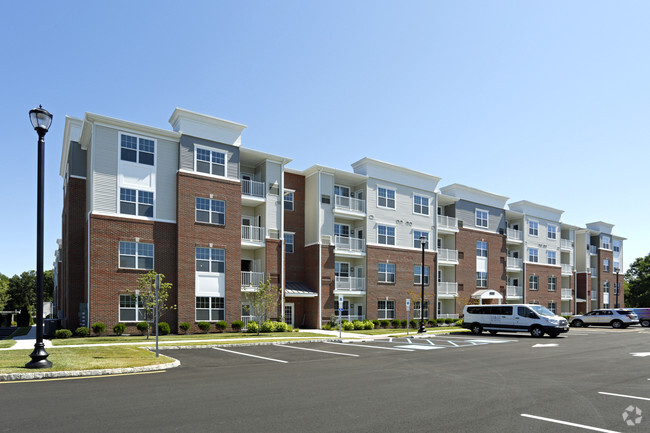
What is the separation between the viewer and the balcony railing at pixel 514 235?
52000mm

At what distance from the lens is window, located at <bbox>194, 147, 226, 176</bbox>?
29.8 meters

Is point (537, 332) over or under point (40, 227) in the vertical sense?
under

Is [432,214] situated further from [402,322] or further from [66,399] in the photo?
[66,399]

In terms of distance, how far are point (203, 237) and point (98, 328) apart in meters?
7.71

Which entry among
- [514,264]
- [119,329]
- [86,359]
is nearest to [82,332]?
[119,329]

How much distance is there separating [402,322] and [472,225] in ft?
47.4

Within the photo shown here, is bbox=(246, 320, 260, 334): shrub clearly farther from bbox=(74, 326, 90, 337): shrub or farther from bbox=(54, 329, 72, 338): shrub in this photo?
bbox=(54, 329, 72, 338): shrub

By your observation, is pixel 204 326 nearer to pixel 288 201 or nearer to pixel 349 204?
pixel 288 201

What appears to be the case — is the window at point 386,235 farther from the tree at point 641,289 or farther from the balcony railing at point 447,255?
the tree at point 641,289

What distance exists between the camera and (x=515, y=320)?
2969 centimetres

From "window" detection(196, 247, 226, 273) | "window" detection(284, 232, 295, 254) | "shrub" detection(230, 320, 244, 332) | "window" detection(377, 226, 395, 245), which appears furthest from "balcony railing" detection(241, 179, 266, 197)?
"window" detection(377, 226, 395, 245)

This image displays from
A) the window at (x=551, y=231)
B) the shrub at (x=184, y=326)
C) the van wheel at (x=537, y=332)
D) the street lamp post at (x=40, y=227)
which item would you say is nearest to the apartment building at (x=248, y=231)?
the shrub at (x=184, y=326)

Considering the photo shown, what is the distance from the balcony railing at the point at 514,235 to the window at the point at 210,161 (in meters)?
34.3

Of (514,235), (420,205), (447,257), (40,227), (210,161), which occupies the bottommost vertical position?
(447,257)
